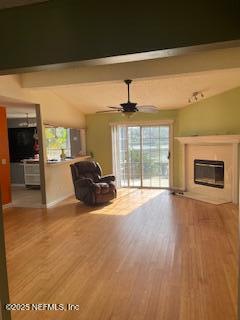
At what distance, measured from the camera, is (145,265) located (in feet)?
9.43

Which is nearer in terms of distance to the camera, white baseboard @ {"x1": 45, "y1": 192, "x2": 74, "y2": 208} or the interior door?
Result: the interior door

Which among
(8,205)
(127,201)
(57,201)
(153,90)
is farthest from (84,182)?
(153,90)

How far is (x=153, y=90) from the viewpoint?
5.26 meters

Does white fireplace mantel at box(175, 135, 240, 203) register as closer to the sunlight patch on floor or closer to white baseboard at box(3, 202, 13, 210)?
the sunlight patch on floor

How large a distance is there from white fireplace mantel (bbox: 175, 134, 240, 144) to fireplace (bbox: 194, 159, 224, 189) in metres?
0.54

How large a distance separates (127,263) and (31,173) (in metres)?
5.49

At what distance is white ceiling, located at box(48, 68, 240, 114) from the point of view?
179 inches

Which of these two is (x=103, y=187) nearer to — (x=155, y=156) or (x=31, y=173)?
(x=155, y=156)

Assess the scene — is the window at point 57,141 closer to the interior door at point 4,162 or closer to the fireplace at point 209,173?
the interior door at point 4,162

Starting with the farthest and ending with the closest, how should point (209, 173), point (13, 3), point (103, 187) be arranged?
point (209, 173), point (103, 187), point (13, 3)

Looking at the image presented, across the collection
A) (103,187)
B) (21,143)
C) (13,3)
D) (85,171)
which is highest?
(13,3)

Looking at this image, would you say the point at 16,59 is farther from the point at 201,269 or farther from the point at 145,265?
the point at 201,269

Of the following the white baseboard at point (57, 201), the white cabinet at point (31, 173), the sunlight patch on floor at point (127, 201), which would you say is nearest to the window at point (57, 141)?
the white baseboard at point (57, 201)

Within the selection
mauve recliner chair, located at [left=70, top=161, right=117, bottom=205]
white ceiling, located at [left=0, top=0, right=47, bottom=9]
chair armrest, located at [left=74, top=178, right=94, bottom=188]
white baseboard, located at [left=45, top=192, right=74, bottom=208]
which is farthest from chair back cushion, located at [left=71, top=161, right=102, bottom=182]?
white ceiling, located at [left=0, top=0, right=47, bottom=9]
